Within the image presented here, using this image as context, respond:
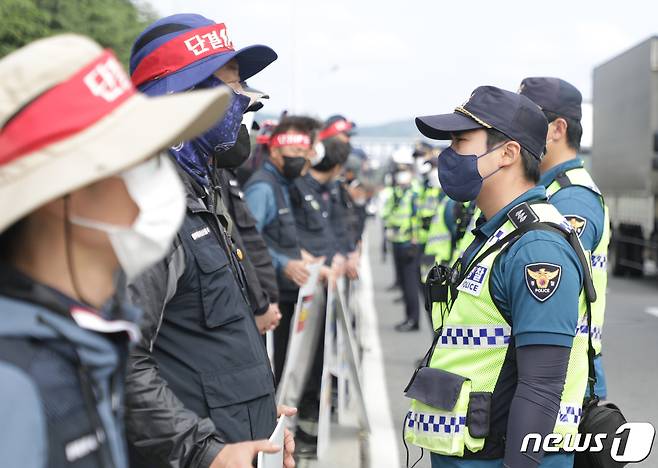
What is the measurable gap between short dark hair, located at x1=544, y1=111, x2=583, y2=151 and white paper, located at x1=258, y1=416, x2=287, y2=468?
220 cm

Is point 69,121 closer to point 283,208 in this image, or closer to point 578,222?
point 578,222

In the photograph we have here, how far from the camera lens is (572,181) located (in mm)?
3982

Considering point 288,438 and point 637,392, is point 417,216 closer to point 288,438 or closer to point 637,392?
point 637,392

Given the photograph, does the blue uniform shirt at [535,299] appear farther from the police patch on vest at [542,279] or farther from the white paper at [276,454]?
the white paper at [276,454]

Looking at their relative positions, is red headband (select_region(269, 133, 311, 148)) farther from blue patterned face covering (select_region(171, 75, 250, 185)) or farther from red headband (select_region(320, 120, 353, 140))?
blue patterned face covering (select_region(171, 75, 250, 185))

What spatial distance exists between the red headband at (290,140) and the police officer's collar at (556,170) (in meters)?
3.41

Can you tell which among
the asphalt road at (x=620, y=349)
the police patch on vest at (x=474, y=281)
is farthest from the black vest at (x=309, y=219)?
the police patch on vest at (x=474, y=281)

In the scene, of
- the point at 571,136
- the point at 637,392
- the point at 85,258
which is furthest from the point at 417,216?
the point at 85,258

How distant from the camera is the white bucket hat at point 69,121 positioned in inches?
55.4

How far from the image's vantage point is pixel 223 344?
2.63 metres

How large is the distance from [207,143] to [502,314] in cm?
106

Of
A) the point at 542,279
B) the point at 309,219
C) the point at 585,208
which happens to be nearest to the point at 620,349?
the point at 309,219

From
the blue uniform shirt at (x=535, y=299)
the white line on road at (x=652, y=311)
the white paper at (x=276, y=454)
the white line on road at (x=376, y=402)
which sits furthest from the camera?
the white line on road at (x=652, y=311)

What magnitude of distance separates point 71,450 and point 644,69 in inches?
624
